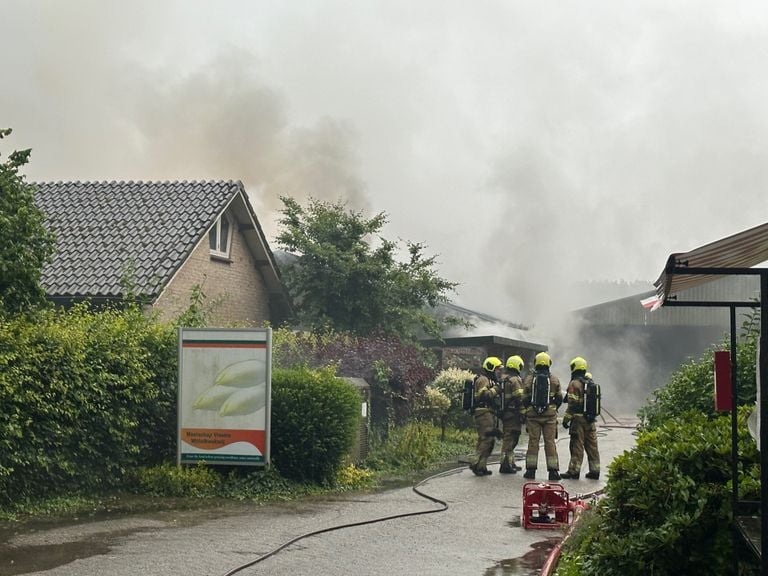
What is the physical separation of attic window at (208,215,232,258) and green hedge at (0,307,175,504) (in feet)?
34.7

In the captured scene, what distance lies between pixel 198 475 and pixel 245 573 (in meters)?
5.24

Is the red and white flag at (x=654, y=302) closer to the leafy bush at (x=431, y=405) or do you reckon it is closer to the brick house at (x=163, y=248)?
the leafy bush at (x=431, y=405)

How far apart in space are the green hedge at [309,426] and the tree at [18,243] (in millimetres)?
3564

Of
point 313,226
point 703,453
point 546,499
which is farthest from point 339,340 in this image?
point 703,453

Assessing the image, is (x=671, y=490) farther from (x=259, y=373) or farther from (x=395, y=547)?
(x=259, y=373)

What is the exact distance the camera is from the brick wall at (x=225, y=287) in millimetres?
23172

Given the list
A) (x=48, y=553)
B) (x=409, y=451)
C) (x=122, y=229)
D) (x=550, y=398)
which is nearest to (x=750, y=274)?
(x=48, y=553)

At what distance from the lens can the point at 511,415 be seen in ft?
57.8

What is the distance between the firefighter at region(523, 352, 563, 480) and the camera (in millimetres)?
16734

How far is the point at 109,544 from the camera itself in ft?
34.0

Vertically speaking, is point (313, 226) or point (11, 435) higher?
point (313, 226)

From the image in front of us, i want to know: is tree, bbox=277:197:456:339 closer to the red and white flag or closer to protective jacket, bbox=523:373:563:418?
A: protective jacket, bbox=523:373:563:418

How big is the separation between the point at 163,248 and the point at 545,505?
13.5 meters

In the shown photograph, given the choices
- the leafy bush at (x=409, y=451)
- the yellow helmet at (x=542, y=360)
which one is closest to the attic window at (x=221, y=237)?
the leafy bush at (x=409, y=451)
